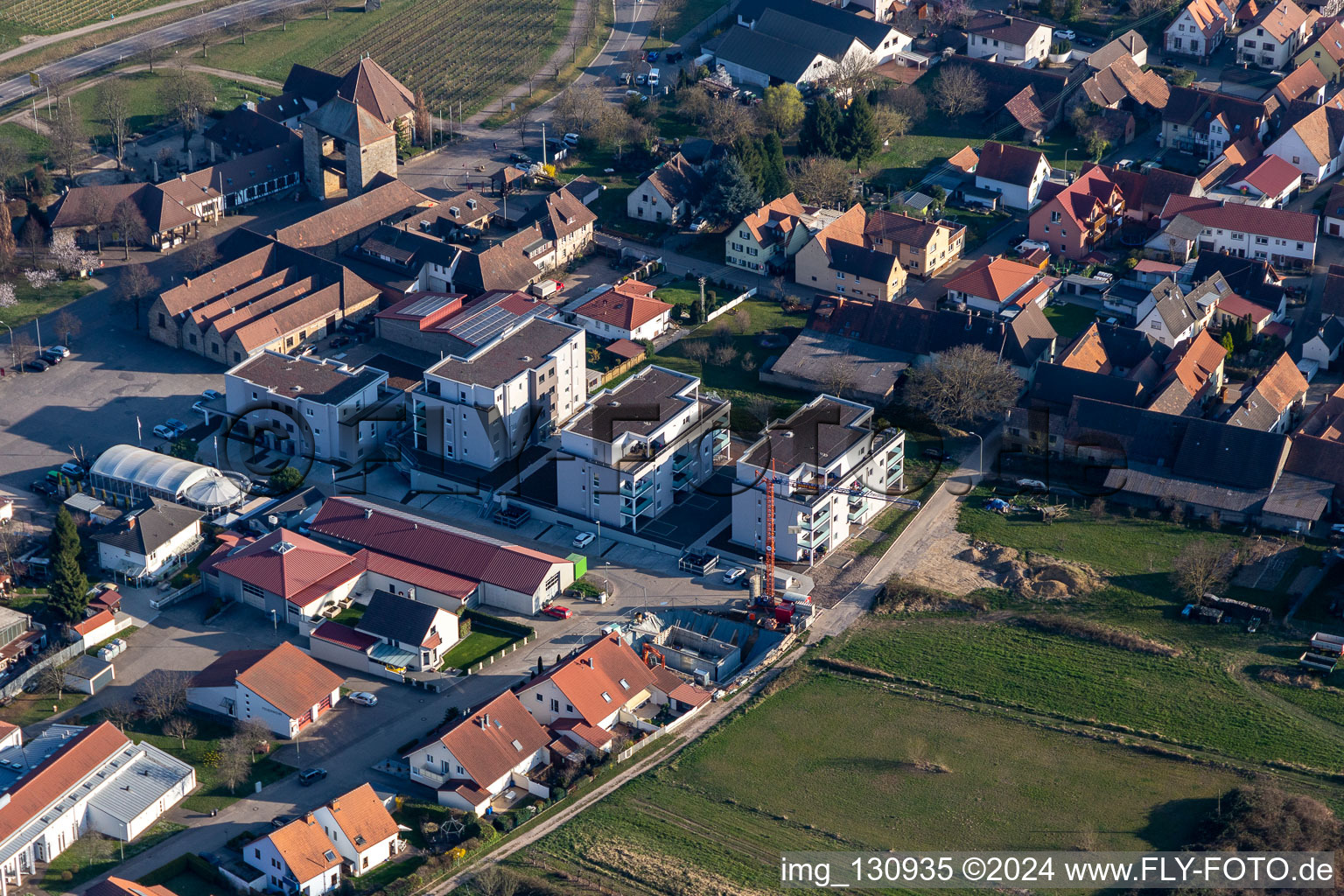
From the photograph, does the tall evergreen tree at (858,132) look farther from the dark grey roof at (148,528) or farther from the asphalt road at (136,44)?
the dark grey roof at (148,528)

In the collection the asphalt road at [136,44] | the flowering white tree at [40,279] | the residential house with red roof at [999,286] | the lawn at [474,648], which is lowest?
the lawn at [474,648]

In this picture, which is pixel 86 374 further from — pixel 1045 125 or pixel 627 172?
pixel 1045 125

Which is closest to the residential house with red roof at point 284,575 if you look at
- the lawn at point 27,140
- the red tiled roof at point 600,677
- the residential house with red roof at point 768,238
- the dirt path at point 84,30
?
the red tiled roof at point 600,677

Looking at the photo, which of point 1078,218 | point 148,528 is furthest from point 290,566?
point 1078,218

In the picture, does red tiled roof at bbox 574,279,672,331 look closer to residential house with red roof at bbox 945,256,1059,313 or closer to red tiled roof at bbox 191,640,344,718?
residential house with red roof at bbox 945,256,1059,313

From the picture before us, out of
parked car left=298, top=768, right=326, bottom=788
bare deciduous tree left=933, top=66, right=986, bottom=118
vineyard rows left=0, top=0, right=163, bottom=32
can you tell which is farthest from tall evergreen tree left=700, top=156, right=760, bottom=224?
vineyard rows left=0, top=0, right=163, bottom=32

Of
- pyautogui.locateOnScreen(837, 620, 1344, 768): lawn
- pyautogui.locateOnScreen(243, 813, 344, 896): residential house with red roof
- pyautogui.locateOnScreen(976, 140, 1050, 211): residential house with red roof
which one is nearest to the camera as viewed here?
pyautogui.locateOnScreen(243, 813, 344, 896): residential house with red roof

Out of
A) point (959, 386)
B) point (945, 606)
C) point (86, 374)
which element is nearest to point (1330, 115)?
point (959, 386)
